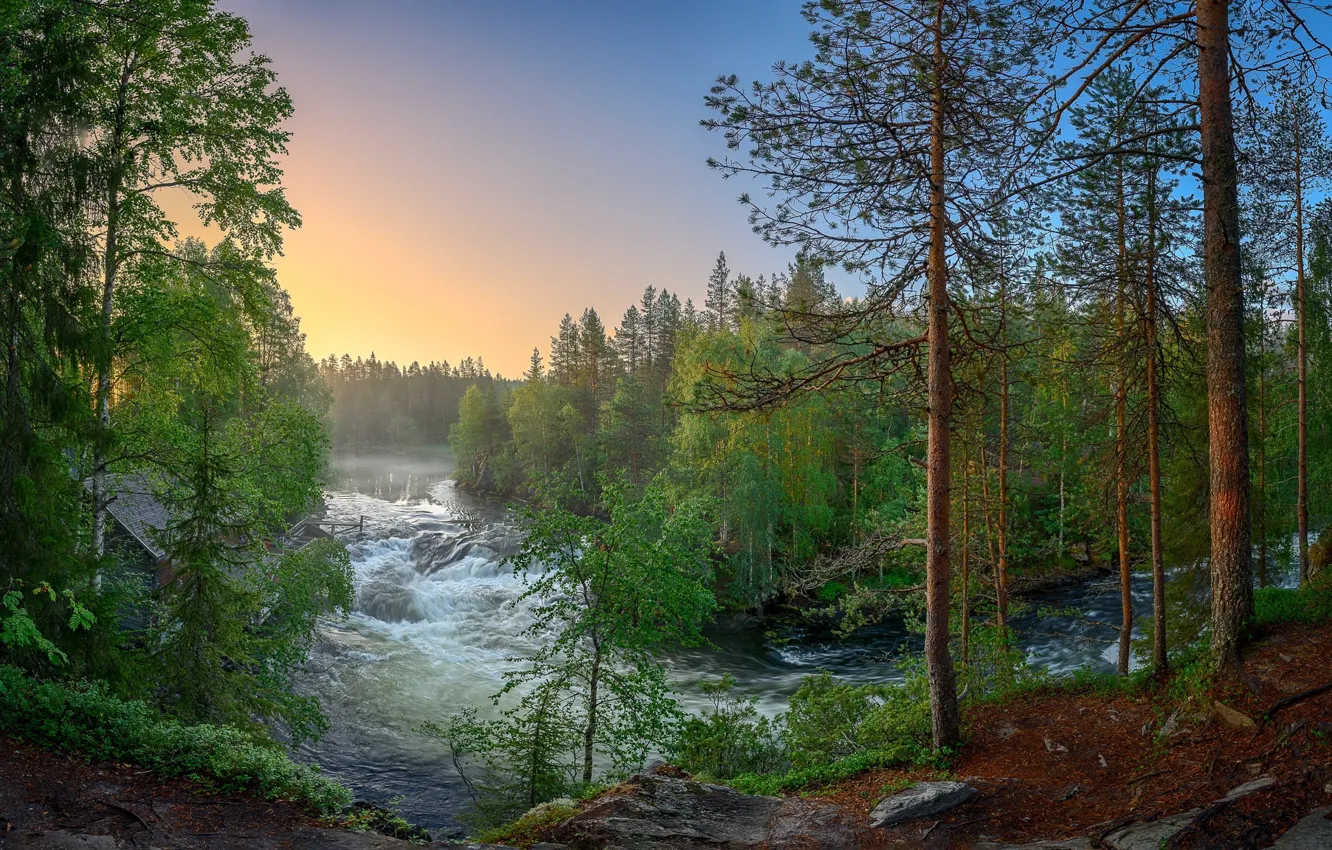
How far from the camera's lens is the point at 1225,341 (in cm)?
744

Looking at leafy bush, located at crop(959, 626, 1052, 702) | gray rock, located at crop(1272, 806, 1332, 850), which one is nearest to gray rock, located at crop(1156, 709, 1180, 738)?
gray rock, located at crop(1272, 806, 1332, 850)

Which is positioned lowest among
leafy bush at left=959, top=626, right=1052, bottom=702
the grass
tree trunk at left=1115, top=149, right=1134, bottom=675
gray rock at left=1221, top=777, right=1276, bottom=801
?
the grass

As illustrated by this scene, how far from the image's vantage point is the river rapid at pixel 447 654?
13.9 meters

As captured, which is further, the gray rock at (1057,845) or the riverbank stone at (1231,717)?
the riverbank stone at (1231,717)

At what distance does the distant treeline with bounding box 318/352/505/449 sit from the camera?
381 feet

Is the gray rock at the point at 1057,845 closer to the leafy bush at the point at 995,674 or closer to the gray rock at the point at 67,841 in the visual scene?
the leafy bush at the point at 995,674

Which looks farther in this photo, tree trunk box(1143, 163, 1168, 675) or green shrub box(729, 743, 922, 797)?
tree trunk box(1143, 163, 1168, 675)

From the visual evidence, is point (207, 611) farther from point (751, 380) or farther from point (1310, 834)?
point (1310, 834)

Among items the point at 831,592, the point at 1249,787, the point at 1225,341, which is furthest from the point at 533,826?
the point at 831,592

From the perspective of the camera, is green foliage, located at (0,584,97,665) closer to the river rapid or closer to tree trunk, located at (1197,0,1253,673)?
the river rapid

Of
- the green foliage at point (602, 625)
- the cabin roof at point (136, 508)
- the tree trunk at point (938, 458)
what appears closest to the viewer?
the tree trunk at point (938, 458)

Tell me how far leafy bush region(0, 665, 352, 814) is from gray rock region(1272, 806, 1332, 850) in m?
8.08

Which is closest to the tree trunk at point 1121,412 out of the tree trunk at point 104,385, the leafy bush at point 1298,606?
the leafy bush at point 1298,606

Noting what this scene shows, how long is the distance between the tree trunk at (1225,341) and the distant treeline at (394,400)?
109549 mm
